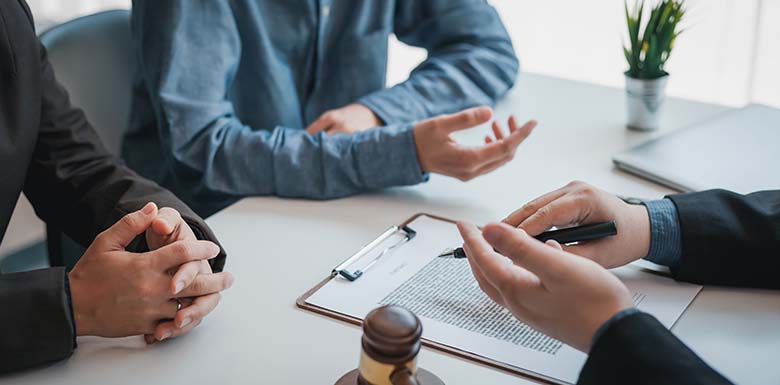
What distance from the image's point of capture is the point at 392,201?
3.89 feet

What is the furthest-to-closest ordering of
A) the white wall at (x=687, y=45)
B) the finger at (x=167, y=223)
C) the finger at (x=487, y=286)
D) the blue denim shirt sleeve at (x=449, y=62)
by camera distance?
1. the white wall at (x=687, y=45)
2. the blue denim shirt sleeve at (x=449, y=62)
3. the finger at (x=167, y=223)
4. the finger at (x=487, y=286)

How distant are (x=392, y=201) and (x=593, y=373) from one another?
0.52 m

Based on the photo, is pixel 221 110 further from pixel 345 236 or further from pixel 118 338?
pixel 118 338

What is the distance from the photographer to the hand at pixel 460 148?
46.4 inches

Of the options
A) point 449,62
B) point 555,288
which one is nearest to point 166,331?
point 555,288

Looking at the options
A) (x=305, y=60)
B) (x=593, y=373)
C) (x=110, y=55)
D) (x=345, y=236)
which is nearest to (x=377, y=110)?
(x=305, y=60)

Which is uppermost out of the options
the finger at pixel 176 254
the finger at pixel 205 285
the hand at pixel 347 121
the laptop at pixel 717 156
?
the finger at pixel 176 254

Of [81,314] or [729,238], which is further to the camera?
[729,238]

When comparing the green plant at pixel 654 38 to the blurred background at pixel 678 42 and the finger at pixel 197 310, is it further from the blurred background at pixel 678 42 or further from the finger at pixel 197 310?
the blurred background at pixel 678 42

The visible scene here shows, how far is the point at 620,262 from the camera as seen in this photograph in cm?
97

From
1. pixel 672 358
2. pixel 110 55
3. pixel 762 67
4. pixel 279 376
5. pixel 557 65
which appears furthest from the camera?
pixel 557 65

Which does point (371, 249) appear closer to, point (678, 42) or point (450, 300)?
point (450, 300)

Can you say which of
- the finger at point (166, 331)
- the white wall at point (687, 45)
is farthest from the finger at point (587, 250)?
the white wall at point (687, 45)

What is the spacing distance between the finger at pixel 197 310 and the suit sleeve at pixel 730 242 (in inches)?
19.9
